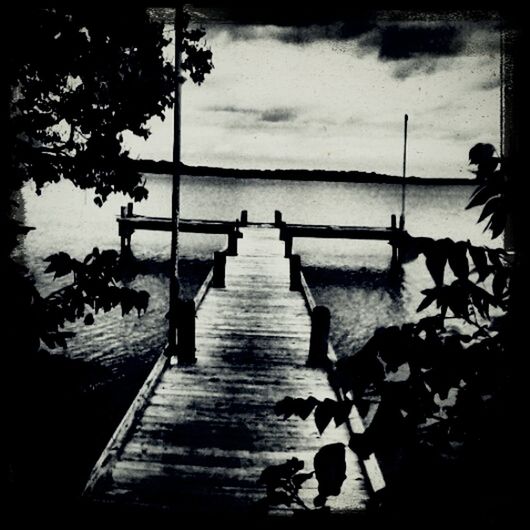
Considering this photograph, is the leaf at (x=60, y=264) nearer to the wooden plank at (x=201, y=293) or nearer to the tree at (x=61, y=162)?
the tree at (x=61, y=162)

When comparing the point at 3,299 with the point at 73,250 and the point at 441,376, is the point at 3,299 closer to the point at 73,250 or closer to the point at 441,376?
the point at 441,376

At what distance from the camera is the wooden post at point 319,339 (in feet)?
25.3

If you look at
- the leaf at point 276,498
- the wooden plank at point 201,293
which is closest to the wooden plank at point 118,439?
the wooden plank at point 201,293

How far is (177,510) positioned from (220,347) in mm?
4272

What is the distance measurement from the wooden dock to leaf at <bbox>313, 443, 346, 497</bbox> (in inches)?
78.5

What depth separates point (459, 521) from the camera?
4.39ft

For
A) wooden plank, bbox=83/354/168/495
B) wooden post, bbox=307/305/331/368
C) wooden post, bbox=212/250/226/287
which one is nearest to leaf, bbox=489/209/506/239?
wooden plank, bbox=83/354/168/495

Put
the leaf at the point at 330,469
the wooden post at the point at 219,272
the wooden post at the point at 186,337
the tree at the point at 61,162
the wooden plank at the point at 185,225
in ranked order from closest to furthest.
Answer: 1. the leaf at the point at 330,469
2. the tree at the point at 61,162
3. the wooden post at the point at 186,337
4. the wooden post at the point at 219,272
5. the wooden plank at the point at 185,225

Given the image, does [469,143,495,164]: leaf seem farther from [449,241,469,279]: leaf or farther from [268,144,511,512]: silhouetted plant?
[449,241,469,279]: leaf

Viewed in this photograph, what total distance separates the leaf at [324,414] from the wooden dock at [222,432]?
6.45 feet

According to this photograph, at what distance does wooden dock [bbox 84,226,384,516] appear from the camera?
4547mm

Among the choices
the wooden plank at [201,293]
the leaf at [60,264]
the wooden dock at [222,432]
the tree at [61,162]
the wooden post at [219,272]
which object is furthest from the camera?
the wooden post at [219,272]

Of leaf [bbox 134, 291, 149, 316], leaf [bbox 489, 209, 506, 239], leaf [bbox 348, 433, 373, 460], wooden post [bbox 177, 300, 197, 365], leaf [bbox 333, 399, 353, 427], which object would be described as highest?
leaf [bbox 489, 209, 506, 239]

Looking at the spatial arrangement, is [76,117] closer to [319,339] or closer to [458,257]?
[458,257]
